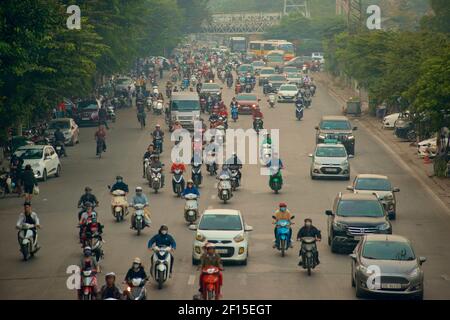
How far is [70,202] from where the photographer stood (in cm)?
4291

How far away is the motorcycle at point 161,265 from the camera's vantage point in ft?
93.0

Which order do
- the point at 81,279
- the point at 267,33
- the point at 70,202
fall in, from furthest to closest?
the point at 267,33 < the point at 70,202 < the point at 81,279

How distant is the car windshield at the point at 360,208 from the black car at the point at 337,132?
22.5 meters

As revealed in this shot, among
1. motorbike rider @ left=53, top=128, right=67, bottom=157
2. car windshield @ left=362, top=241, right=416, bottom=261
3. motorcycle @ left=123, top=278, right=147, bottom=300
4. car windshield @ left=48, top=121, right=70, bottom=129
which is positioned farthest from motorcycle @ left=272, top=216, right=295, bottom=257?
car windshield @ left=48, top=121, right=70, bottom=129

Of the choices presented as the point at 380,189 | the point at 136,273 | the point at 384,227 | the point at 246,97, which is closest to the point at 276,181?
the point at 380,189

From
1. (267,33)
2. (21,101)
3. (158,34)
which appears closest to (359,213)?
(21,101)

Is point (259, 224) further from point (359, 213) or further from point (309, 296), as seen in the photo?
point (309, 296)

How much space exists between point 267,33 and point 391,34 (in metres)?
103

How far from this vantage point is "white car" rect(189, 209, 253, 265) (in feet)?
102

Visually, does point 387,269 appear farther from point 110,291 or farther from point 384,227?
point 110,291

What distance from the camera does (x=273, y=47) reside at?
151375mm

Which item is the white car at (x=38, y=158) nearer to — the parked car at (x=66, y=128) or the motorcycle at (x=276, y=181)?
the motorcycle at (x=276, y=181)

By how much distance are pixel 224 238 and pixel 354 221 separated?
151 inches

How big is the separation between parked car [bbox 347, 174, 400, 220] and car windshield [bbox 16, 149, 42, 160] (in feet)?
45.5
